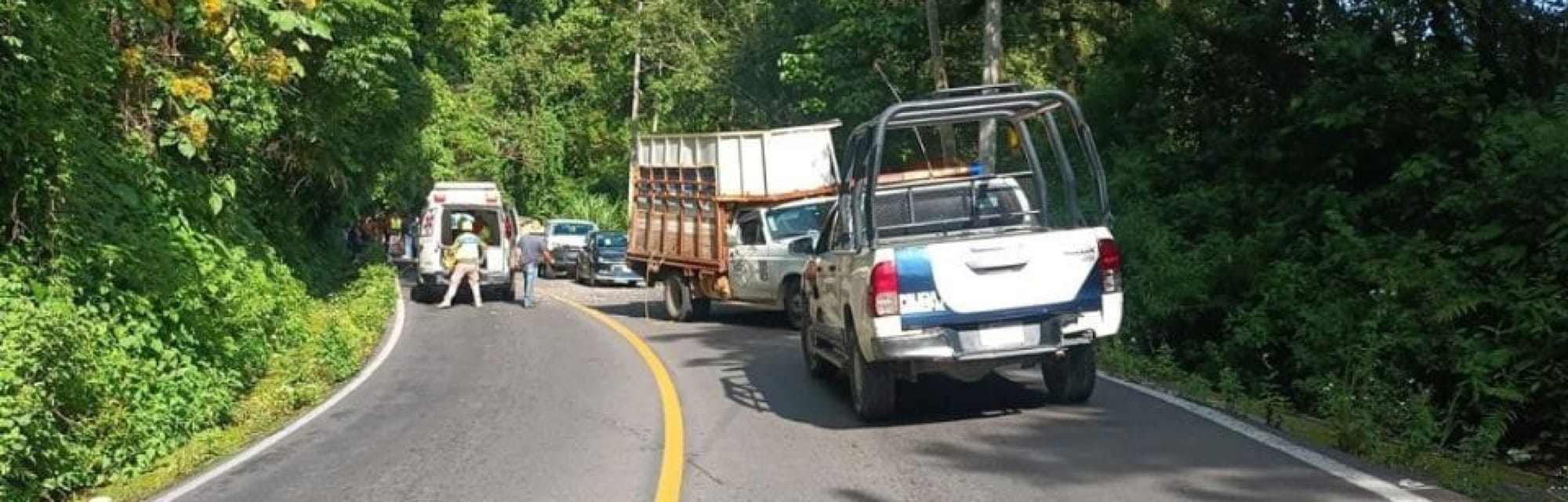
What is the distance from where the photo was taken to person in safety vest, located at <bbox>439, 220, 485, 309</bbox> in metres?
23.9

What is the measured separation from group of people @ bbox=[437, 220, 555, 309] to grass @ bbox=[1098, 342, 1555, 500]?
14865 mm

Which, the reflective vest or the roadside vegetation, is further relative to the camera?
the reflective vest

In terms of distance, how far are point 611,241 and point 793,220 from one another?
51.5ft

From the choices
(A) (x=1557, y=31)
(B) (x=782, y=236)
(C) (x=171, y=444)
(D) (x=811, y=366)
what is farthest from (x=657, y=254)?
(A) (x=1557, y=31)

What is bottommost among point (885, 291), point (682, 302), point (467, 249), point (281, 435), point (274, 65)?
point (281, 435)

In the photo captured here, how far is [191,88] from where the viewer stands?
14.9 m

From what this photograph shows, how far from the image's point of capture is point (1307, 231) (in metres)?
14.6

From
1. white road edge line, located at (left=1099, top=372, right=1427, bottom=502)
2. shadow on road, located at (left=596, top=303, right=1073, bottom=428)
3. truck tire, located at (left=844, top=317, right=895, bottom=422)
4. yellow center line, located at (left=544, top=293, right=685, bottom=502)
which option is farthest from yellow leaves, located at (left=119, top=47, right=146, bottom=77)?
white road edge line, located at (left=1099, top=372, right=1427, bottom=502)

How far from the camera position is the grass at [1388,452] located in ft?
22.9

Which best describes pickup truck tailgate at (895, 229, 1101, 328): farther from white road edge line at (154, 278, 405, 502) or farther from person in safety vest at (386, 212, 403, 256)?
person in safety vest at (386, 212, 403, 256)

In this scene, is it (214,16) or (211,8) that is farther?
(214,16)

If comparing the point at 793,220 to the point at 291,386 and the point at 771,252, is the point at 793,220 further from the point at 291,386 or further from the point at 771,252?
the point at 291,386

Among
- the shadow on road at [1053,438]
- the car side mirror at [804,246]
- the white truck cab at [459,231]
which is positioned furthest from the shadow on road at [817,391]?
the white truck cab at [459,231]

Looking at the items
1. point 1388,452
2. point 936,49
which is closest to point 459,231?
point 936,49
